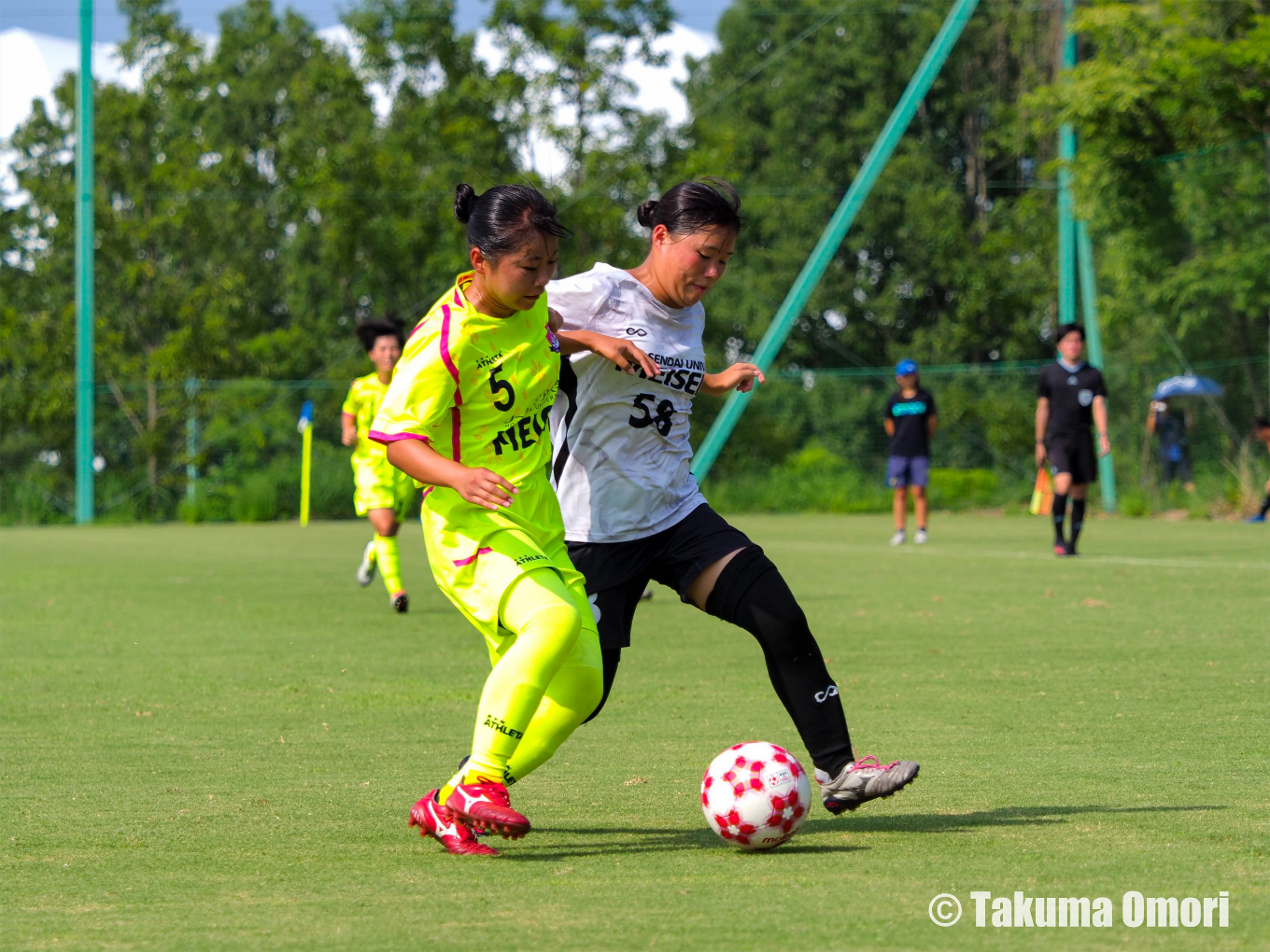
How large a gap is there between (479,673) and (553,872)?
416cm

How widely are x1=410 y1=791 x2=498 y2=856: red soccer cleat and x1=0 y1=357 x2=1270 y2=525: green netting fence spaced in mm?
23072

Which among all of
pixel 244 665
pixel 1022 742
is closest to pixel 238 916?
pixel 1022 742

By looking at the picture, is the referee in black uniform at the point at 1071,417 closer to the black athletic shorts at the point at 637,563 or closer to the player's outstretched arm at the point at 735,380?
the player's outstretched arm at the point at 735,380

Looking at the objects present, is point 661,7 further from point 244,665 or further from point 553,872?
point 553,872

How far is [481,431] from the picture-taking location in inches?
169

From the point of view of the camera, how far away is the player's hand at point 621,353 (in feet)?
15.1

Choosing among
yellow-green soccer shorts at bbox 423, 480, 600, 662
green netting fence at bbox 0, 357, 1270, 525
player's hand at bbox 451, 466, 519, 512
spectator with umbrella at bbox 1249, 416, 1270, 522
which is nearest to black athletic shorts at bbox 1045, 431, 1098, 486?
spectator with umbrella at bbox 1249, 416, 1270, 522

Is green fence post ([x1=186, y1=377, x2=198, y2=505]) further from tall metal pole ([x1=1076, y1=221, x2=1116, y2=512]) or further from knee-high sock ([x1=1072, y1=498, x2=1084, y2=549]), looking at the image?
knee-high sock ([x1=1072, y1=498, x2=1084, y2=549])

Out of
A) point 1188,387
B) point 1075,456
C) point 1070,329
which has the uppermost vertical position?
point 1070,329

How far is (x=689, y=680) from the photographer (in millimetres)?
7738

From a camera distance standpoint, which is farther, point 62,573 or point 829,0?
point 829,0

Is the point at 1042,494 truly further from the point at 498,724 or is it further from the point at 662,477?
the point at 498,724

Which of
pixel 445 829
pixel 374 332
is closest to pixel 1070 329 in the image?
pixel 374 332

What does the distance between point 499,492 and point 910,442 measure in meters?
15.7
